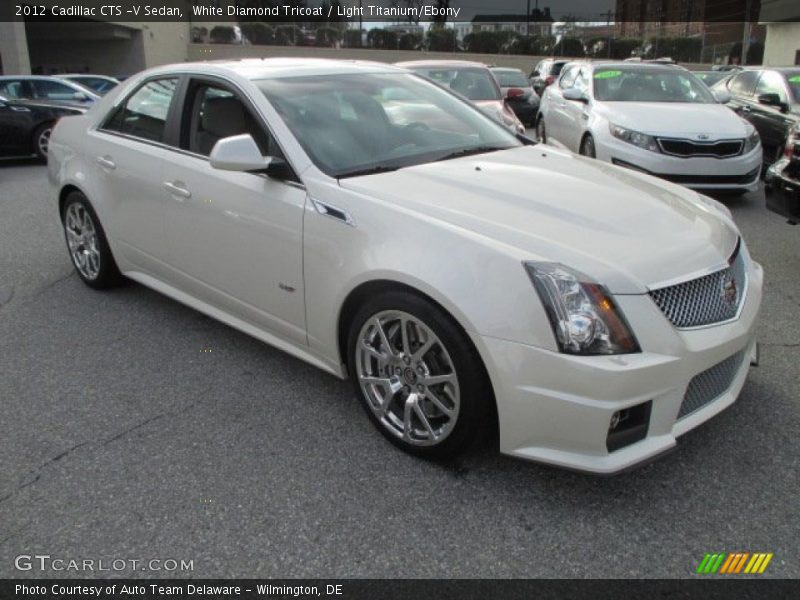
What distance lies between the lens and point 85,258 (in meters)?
5.19

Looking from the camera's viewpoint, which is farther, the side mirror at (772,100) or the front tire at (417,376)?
the side mirror at (772,100)

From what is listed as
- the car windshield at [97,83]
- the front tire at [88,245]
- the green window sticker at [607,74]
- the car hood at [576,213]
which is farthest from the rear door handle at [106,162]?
the car windshield at [97,83]

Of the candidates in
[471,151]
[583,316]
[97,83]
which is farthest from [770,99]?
[97,83]

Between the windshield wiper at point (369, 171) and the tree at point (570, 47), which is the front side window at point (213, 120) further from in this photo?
the tree at point (570, 47)

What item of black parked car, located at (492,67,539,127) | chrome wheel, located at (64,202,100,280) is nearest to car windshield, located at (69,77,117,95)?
black parked car, located at (492,67,539,127)

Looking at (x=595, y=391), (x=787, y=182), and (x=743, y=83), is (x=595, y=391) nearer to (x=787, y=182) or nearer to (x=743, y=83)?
(x=787, y=182)

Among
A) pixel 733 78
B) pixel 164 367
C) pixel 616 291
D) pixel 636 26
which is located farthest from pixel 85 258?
pixel 636 26

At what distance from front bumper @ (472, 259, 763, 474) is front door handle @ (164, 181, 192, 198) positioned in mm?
2082

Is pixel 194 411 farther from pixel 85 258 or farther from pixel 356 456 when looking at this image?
pixel 85 258

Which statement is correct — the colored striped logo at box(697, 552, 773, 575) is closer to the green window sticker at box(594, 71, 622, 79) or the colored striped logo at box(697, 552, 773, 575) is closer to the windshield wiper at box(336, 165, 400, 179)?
the windshield wiper at box(336, 165, 400, 179)

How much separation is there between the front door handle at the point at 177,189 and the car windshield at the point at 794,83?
26.7 feet

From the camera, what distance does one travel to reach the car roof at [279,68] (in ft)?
12.8

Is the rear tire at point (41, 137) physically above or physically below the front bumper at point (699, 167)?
below

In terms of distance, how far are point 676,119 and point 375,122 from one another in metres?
5.10
